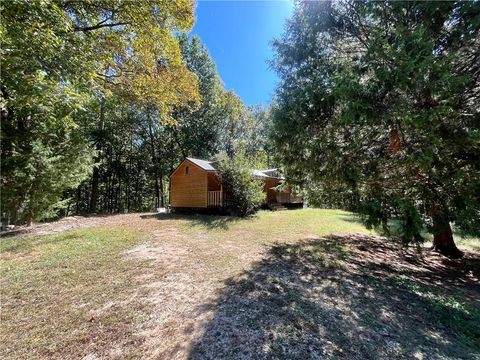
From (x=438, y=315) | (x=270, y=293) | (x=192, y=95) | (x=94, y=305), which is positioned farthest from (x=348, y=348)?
(x=192, y=95)

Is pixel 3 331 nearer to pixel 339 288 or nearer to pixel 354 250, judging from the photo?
pixel 339 288

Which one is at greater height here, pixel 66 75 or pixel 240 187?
pixel 66 75

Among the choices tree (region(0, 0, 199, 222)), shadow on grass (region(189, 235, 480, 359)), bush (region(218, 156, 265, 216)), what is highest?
tree (region(0, 0, 199, 222))

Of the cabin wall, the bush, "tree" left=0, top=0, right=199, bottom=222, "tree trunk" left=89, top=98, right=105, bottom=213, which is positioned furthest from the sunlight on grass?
"tree trunk" left=89, top=98, right=105, bottom=213

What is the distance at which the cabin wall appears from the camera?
1520cm

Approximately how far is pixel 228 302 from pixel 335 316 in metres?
1.61

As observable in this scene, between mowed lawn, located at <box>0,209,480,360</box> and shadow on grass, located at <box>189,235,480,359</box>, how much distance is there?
2 centimetres

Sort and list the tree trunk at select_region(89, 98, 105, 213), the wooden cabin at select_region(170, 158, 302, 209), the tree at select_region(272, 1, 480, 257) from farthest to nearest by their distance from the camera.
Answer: the tree trunk at select_region(89, 98, 105, 213)
the wooden cabin at select_region(170, 158, 302, 209)
the tree at select_region(272, 1, 480, 257)

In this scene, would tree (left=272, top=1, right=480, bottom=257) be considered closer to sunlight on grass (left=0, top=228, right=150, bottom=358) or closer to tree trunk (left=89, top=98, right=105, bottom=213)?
sunlight on grass (left=0, top=228, right=150, bottom=358)

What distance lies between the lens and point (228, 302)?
3740 millimetres

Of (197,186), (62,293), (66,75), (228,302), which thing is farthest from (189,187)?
(228,302)

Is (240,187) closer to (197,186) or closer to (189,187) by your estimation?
(197,186)

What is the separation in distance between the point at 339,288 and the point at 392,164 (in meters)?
3.30

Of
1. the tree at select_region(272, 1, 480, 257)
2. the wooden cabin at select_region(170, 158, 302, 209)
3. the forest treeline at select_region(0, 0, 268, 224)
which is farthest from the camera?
the wooden cabin at select_region(170, 158, 302, 209)
